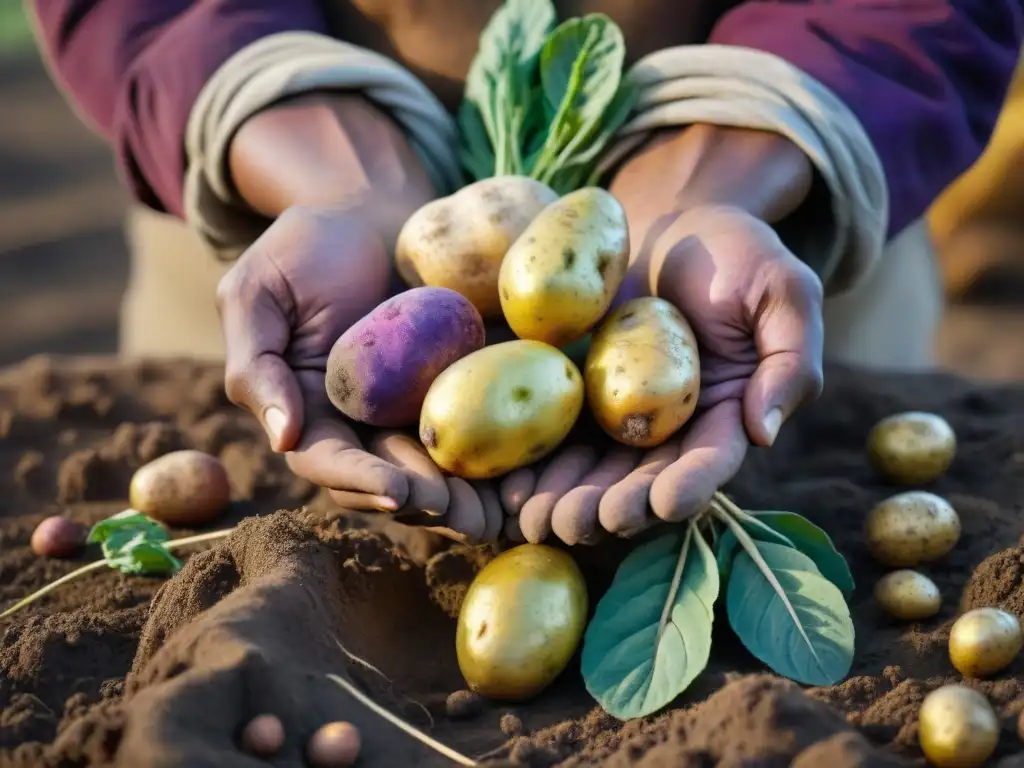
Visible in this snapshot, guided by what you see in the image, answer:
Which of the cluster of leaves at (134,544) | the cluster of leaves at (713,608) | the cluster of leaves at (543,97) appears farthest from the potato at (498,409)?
the cluster of leaves at (543,97)

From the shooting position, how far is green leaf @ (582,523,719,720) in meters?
1.58

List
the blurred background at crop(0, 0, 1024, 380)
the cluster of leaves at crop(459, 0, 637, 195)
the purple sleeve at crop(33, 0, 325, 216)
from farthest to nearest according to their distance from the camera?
the blurred background at crop(0, 0, 1024, 380) → the purple sleeve at crop(33, 0, 325, 216) → the cluster of leaves at crop(459, 0, 637, 195)

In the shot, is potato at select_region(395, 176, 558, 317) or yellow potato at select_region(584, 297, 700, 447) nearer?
yellow potato at select_region(584, 297, 700, 447)

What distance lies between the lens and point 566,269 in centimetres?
175

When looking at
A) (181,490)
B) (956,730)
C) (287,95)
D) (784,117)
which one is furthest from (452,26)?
(956,730)

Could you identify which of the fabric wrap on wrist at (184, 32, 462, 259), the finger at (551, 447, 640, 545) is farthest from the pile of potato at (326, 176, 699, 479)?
the fabric wrap on wrist at (184, 32, 462, 259)

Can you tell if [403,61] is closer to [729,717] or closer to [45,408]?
[45,408]

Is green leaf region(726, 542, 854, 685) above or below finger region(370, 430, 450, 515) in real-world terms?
below

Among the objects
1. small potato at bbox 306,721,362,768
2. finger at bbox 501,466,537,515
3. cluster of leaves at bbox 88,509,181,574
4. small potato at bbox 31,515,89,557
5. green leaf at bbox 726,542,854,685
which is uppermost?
finger at bbox 501,466,537,515

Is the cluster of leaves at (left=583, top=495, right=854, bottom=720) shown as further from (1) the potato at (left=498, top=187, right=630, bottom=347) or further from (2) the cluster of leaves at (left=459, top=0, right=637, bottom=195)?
(2) the cluster of leaves at (left=459, top=0, right=637, bottom=195)

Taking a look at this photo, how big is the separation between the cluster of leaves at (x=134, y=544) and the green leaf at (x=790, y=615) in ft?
2.90

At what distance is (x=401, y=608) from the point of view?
5.88 ft

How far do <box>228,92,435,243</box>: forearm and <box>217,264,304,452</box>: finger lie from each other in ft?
1.10

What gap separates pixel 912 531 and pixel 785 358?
1.19ft
